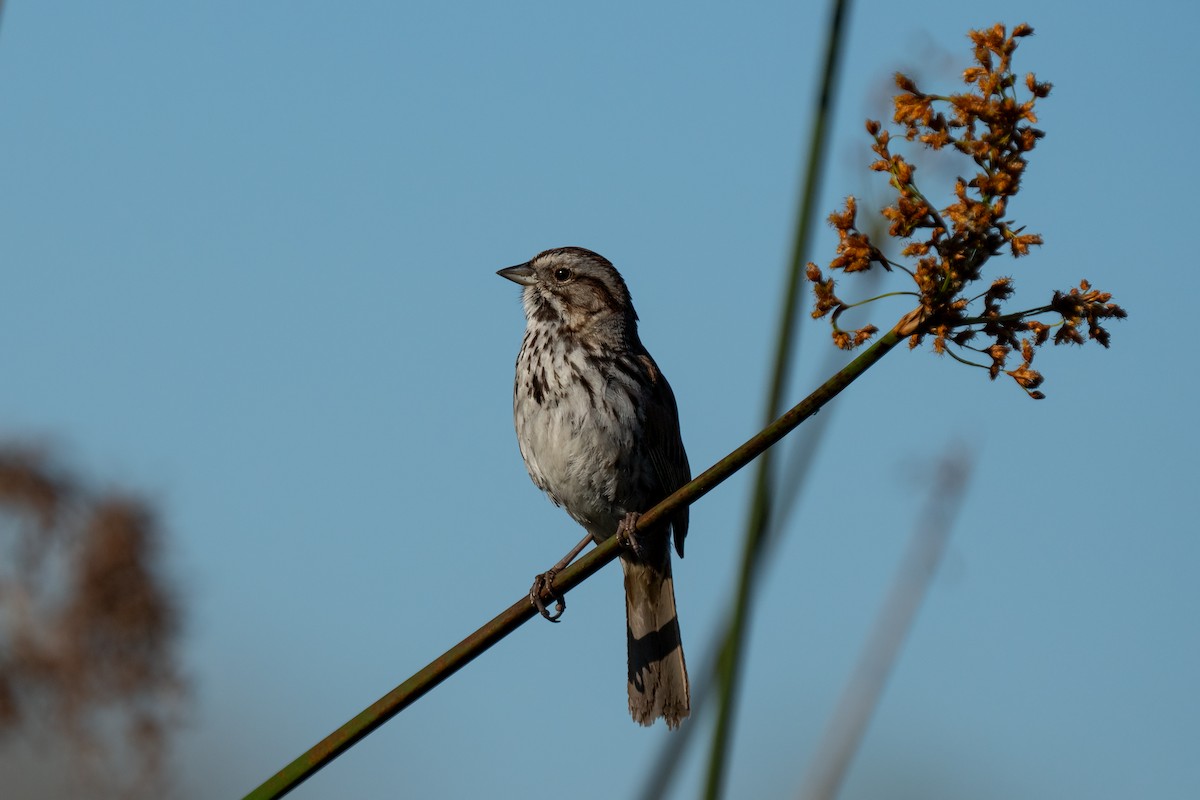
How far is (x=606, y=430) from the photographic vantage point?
556cm

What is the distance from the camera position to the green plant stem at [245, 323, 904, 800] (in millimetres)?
2109

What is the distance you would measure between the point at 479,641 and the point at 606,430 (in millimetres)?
3257

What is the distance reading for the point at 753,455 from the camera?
7.13 feet

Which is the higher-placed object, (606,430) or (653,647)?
(606,430)

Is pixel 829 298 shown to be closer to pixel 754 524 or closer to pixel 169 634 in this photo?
pixel 754 524

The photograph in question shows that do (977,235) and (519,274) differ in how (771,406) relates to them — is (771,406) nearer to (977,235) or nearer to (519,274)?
(977,235)

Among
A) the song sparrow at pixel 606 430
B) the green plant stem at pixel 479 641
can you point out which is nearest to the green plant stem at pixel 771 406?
the green plant stem at pixel 479 641

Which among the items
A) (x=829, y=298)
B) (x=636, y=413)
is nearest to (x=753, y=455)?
(x=829, y=298)

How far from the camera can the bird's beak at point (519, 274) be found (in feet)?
19.8

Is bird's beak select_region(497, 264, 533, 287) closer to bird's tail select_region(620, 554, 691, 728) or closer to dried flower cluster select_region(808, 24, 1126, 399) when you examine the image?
bird's tail select_region(620, 554, 691, 728)

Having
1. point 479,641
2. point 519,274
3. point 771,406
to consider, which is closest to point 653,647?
point 519,274

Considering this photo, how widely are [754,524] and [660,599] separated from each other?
13.9 ft

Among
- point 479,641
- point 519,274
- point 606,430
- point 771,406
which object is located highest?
point 519,274

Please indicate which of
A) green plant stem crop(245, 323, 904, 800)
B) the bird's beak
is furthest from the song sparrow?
green plant stem crop(245, 323, 904, 800)
